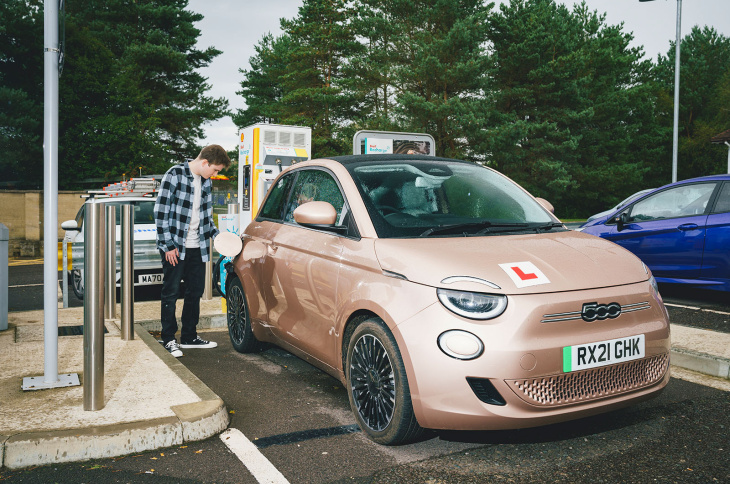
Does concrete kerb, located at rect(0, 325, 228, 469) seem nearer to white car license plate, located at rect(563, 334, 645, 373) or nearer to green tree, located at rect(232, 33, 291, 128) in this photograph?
white car license plate, located at rect(563, 334, 645, 373)

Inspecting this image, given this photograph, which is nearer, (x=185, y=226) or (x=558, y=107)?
(x=185, y=226)

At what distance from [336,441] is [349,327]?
649 mm

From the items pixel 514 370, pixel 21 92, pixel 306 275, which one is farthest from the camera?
pixel 21 92

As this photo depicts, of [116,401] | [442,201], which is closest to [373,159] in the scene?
[442,201]

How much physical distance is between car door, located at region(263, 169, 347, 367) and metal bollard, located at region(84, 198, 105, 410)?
4.16 feet

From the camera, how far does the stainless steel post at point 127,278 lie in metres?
5.61

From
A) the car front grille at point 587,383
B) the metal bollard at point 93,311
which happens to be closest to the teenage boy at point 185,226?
the metal bollard at point 93,311

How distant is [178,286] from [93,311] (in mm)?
1842

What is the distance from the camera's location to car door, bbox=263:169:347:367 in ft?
13.1

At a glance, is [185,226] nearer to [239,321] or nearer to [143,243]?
[239,321]

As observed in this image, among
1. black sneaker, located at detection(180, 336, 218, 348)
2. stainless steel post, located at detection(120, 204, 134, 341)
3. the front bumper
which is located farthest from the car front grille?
stainless steel post, located at detection(120, 204, 134, 341)

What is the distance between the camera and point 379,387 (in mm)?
3428

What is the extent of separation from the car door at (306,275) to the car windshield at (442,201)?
Result: 28 cm

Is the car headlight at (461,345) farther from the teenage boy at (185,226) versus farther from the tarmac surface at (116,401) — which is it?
the teenage boy at (185,226)
